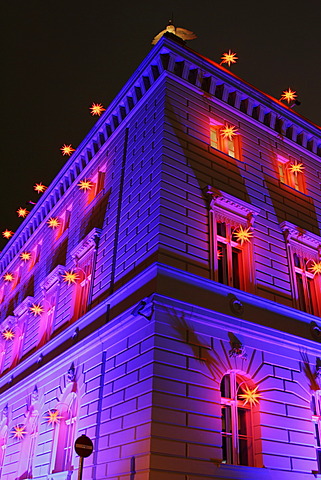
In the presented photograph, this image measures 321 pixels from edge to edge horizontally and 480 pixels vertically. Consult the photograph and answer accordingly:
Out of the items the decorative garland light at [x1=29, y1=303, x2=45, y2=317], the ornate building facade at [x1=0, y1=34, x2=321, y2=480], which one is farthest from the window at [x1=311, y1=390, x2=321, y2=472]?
the decorative garland light at [x1=29, y1=303, x2=45, y2=317]

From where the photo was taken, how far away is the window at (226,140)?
19.7 metres

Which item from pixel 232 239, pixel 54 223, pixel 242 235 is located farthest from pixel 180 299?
pixel 54 223

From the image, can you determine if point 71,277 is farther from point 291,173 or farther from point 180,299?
point 291,173

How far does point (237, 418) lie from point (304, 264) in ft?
23.3

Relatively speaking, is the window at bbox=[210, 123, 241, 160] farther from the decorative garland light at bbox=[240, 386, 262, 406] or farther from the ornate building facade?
the decorative garland light at bbox=[240, 386, 262, 406]

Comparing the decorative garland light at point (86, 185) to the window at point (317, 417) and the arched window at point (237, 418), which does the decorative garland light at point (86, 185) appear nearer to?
the arched window at point (237, 418)

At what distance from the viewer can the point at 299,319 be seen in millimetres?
17344

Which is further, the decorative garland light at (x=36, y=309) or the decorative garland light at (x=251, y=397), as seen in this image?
the decorative garland light at (x=36, y=309)

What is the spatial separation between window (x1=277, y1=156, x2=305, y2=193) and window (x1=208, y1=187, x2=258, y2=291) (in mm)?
3875

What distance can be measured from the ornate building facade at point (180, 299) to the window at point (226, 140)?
53 millimetres

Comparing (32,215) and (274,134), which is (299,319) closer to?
(274,134)

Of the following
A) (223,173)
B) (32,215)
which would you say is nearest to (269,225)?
(223,173)

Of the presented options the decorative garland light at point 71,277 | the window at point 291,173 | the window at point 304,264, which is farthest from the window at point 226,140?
the decorative garland light at point 71,277

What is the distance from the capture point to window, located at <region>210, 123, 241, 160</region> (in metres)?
19.7
